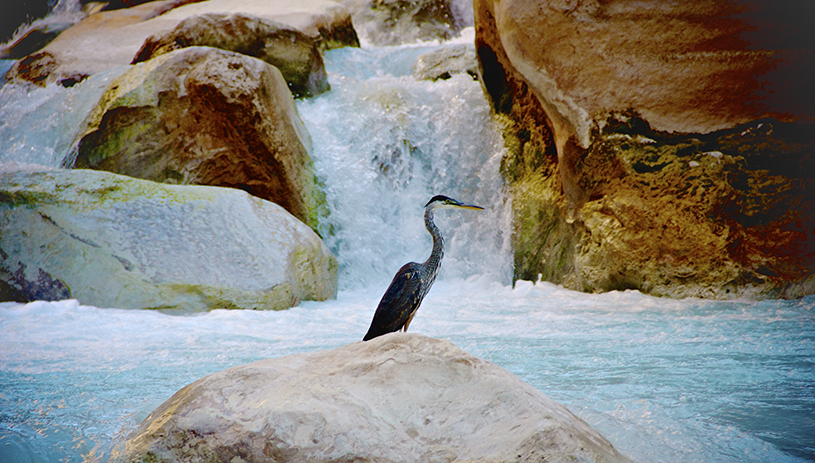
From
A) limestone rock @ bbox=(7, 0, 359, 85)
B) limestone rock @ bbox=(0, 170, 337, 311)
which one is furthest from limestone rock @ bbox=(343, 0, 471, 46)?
limestone rock @ bbox=(0, 170, 337, 311)

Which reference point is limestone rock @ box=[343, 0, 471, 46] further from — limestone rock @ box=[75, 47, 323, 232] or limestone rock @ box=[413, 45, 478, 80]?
limestone rock @ box=[75, 47, 323, 232]

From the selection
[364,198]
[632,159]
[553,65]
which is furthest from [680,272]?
[364,198]

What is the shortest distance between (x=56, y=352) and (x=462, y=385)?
2899 mm

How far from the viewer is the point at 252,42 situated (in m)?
8.18

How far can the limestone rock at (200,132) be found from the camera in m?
6.56

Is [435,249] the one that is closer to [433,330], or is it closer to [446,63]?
[433,330]

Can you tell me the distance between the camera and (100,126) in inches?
265

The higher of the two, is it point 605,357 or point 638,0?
point 638,0

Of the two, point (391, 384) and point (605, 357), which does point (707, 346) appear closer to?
point (605, 357)

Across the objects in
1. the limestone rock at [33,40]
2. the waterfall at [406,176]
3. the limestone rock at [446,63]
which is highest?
the limestone rock at [33,40]

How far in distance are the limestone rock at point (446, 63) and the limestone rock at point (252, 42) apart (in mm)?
2042

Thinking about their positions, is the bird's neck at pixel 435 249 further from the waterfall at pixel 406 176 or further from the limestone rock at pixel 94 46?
the limestone rock at pixel 94 46

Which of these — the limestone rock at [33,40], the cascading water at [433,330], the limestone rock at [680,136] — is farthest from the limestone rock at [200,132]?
the limestone rock at [33,40]

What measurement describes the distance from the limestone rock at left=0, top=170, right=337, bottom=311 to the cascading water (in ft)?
0.69
